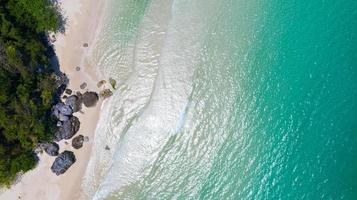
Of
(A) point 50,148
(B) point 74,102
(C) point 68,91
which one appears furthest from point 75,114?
(A) point 50,148

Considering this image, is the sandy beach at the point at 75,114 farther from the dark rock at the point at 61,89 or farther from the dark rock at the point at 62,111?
the dark rock at the point at 62,111

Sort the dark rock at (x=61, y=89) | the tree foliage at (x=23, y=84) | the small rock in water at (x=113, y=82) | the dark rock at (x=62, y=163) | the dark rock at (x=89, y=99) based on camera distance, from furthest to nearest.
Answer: the small rock in water at (x=113, y=82) < the dark rock at (x=61, y=89) < the dark rock at (x=89, y=99) < the dark rock at (x=62, y=163) < the tree foliage at (x=23, y=84)

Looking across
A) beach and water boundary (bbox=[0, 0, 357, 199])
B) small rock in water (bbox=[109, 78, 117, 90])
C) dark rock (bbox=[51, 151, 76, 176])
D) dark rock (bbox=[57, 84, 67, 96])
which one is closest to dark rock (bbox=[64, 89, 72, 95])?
dark rock (bbox=[57, 84, 67, 96])

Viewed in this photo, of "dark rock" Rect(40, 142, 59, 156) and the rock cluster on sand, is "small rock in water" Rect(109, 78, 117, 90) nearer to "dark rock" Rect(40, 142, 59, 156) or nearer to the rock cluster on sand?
the rock cluster on sand

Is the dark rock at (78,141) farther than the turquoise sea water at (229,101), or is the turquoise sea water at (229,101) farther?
the turquoise sea water at (229,101)

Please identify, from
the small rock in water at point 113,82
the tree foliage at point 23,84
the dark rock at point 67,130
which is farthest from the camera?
the small rock in water at point 113,82

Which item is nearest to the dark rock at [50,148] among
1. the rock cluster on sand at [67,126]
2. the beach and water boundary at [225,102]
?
the rock cluster on sand at [67,126]
